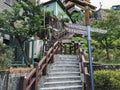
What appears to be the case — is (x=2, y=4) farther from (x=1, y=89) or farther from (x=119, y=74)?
(x=119, y=74)

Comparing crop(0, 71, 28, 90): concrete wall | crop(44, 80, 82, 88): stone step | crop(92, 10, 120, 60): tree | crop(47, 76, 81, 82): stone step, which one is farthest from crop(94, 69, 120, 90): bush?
crop(92, 10, 120, 60): tree

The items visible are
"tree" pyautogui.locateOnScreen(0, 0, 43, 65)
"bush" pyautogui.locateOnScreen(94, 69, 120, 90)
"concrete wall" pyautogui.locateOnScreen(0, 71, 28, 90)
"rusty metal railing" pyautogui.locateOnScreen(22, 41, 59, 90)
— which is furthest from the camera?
"tree" pyautogui.locateOnScreen(0, 0, 43, 65)

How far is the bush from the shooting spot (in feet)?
29.9

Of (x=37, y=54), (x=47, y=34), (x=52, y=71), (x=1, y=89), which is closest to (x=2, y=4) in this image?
(x=47, y=34)

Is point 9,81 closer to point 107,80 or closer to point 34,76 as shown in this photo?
point 34,76

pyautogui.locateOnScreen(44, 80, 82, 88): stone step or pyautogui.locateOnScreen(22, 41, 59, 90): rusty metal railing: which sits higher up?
pyautogui.locateOnScreen(22, 41, 59, 90): rusty metal railing

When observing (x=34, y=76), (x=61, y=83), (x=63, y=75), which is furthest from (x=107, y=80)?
(x=34, y=76)

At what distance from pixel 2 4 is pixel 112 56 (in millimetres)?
9455

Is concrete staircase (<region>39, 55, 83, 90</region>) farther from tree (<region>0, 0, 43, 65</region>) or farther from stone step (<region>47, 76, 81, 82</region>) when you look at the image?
tree (<region>0, 0, 43, 65</region>)

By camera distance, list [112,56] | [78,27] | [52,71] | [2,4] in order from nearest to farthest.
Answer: [78,27] → [52,71] → [2,4] → [112,56]

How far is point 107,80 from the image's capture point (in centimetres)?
930

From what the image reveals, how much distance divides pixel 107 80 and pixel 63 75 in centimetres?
280

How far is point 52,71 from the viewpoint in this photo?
37.8ft

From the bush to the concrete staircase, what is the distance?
4.31 ft
